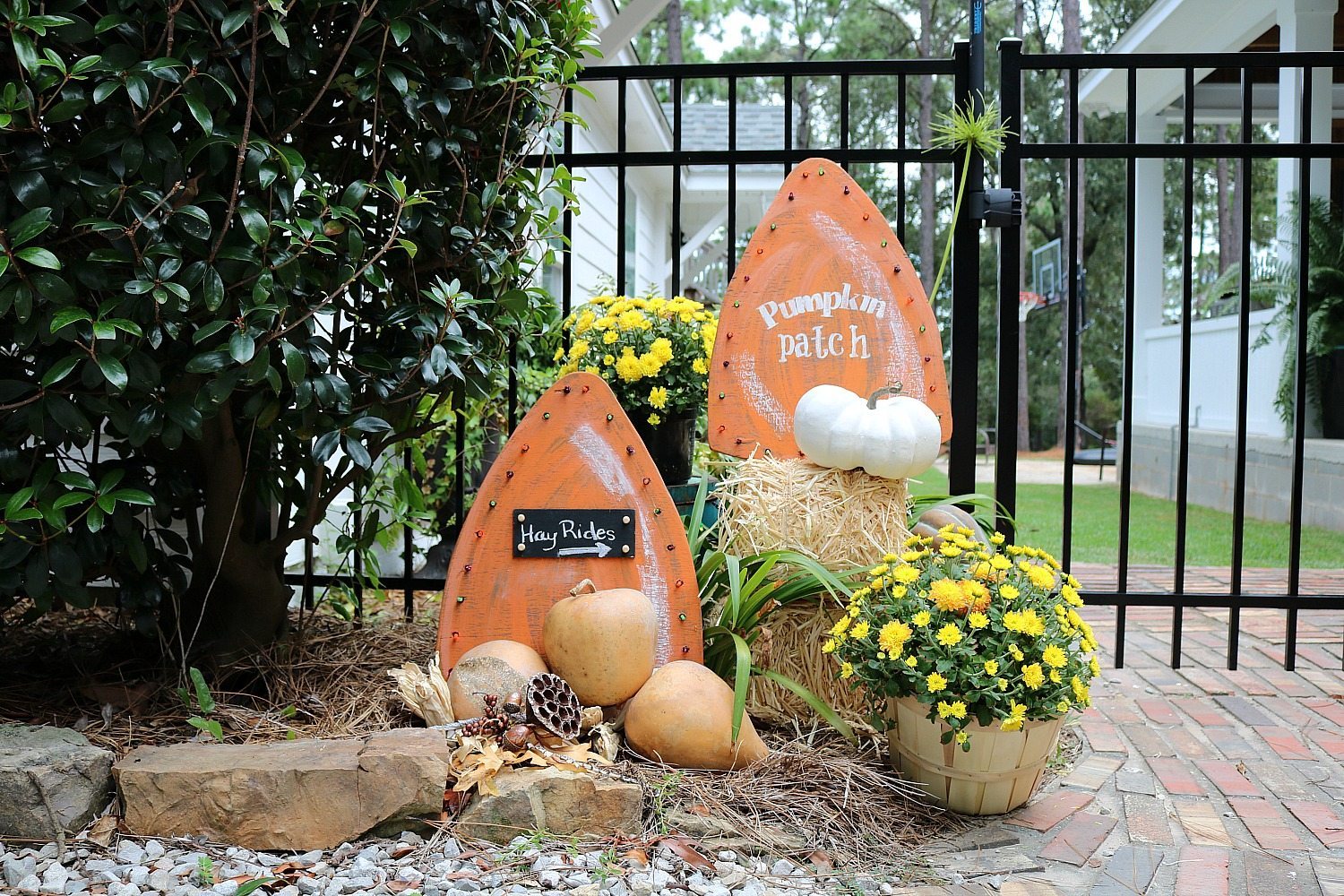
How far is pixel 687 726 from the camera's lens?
2.14 meters

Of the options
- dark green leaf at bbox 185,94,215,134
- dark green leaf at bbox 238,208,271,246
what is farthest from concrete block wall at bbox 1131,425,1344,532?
dark green leaf at bbox 185,94,215,134

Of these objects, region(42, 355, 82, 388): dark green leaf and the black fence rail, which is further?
the black fence rail

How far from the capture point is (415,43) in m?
2.24

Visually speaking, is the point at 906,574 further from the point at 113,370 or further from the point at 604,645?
the point at 113,370

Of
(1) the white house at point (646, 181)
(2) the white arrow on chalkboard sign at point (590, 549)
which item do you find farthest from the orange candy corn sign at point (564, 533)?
(1) the white house at point (646, 181)

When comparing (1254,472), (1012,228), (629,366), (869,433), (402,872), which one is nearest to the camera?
(402,872)

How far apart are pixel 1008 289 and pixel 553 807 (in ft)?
7.11

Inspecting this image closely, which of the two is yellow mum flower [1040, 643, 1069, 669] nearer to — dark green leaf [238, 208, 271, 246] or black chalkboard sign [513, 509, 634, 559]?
black chalkboard sign [513, 509, 634, 559]

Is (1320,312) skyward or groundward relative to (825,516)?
skyward

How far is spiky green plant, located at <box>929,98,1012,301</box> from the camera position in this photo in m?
2.96

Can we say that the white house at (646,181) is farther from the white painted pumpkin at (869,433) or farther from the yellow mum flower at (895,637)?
the yellow mum flower at (895,637)

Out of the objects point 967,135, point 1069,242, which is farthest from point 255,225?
point 1069,242

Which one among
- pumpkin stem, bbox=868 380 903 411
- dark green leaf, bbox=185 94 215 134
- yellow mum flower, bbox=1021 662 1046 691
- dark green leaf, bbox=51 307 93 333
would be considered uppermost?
dark green leaf, bbox=185 94 215 134

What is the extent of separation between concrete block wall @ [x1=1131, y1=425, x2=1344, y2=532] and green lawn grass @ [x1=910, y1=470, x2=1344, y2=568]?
0.41 ft
